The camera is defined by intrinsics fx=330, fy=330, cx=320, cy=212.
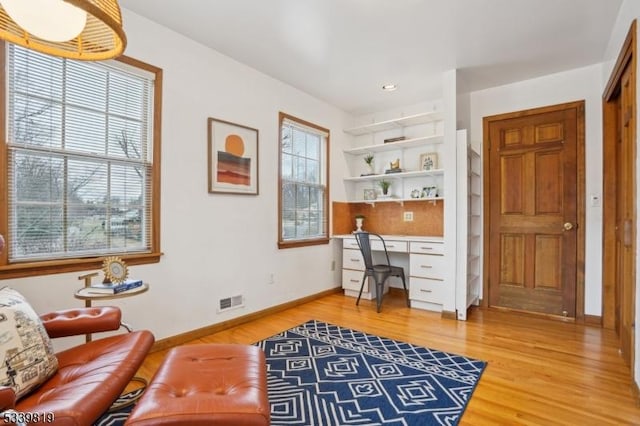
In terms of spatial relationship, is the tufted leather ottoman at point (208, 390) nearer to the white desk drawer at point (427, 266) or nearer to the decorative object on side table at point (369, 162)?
Result: the white desk drawer at point (427, 266)

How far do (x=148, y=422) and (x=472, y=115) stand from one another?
426 cm

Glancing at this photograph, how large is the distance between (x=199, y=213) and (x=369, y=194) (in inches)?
104

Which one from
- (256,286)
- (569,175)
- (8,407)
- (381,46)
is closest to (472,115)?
(569,175)

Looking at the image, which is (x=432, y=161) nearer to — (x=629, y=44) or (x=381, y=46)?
(x=381, y=46)

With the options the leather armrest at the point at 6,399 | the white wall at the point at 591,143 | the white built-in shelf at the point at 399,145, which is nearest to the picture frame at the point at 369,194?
the white built-in shelf at the point at 399,145

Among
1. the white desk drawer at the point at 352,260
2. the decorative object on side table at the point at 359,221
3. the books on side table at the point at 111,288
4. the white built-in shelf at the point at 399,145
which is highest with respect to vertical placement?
the white built-in shelf at the point at 399,145

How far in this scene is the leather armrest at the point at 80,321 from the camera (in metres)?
1.63

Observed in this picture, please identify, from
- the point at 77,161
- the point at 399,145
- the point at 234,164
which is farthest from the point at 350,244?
the point at 77,161

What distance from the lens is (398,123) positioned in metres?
4.38

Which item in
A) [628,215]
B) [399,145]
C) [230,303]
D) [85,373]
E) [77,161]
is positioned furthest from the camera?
[399,145]

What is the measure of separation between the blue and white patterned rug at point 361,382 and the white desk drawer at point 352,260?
56.3 inches

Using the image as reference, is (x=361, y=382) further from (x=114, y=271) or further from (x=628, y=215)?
(x=628, y=215)

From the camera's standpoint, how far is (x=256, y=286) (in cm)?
347

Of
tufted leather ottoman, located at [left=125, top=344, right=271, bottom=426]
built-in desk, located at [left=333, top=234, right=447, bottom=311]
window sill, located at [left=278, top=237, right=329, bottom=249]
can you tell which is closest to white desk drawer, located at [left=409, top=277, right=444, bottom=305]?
A: built-in desk, located at [left=333, top=234, right=447, bottom=311]
